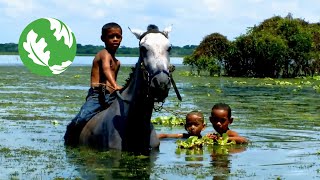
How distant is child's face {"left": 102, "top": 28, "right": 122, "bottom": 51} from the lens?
11.7m

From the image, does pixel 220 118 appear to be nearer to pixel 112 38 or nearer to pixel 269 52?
pixel 112 38

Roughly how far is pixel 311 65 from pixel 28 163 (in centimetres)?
4802

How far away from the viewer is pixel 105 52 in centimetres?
1191

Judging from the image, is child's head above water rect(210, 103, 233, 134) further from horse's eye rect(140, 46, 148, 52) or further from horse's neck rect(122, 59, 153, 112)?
horse's eye rect(140, 46, 148, 52)

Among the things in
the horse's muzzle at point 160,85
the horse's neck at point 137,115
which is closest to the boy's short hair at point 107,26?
the horse's neck at point 137,115

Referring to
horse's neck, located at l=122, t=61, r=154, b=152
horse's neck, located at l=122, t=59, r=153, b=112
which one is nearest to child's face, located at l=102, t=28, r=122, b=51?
horse's neck, located at l=122, t=61, r=154, b=152

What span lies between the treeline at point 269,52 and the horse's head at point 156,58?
4459 cm

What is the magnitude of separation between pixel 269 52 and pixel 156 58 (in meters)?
45.8

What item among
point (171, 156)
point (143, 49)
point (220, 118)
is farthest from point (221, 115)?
point (143, 49)

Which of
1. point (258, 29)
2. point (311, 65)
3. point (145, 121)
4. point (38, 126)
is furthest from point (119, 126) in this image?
point (258, 29)

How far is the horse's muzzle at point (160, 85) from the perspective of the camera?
934 cm

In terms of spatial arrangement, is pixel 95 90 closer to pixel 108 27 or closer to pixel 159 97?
pixel 108 27

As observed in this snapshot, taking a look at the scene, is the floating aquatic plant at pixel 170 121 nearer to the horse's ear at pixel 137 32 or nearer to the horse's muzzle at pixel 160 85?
the horse's ear at pixel 137 32

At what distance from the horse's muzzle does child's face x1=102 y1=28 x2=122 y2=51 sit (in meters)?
2.40
